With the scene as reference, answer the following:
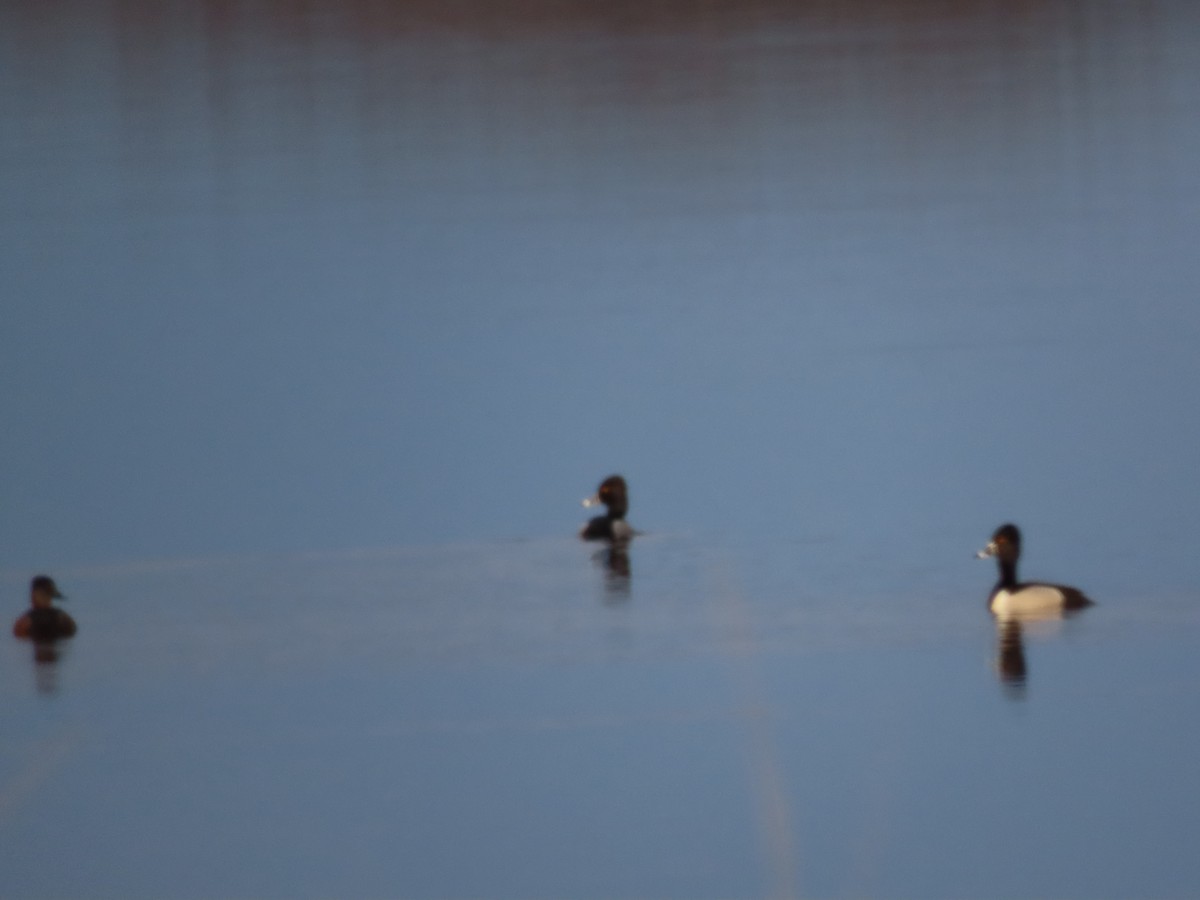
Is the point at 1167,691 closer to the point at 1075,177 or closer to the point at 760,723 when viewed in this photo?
the point at 760,723

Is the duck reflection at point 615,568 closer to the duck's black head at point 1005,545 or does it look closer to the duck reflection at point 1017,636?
the duck's black head at point 1005,545

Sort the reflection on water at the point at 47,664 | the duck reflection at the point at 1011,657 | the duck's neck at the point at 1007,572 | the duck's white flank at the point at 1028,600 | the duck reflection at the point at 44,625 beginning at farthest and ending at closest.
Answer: the duck reflection at the point at 44,625 → the duck's neck at the point at 1007,572 → the duck's white flank at the point at 1028,600 → the reflection on water at the point at 47,664 → the duck reflection at the point at 1011,657

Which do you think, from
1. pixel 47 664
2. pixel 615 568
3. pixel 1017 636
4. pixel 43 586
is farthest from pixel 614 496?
pixel 47 664

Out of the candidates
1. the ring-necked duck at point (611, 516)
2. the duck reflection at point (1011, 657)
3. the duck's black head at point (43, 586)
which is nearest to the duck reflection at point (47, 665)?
the duck's black head at point (43, 586)

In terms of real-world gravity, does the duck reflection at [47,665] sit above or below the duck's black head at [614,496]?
below

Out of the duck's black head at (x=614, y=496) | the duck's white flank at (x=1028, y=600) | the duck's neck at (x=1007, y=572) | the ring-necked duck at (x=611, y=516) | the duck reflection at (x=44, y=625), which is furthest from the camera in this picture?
the duck's black head at (x=614, y=496)

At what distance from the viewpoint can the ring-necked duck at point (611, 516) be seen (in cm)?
1184

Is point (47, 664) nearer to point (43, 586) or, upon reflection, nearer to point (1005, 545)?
point (43, 586)

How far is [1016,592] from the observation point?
1028 cm

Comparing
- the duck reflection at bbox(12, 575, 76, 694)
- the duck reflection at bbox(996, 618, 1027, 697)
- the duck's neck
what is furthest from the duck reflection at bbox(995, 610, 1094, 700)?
the duck reflection at bbox(12, 575, 76, 694)

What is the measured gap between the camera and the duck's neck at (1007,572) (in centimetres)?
1036

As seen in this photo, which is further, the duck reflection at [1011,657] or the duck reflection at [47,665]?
the duck reflection at [47,665]

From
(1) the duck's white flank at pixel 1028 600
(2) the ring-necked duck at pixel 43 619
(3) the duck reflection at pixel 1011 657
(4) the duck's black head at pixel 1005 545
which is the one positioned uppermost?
(4) the duck's black head at pixel 1005 545

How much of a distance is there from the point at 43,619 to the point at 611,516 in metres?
2.62
